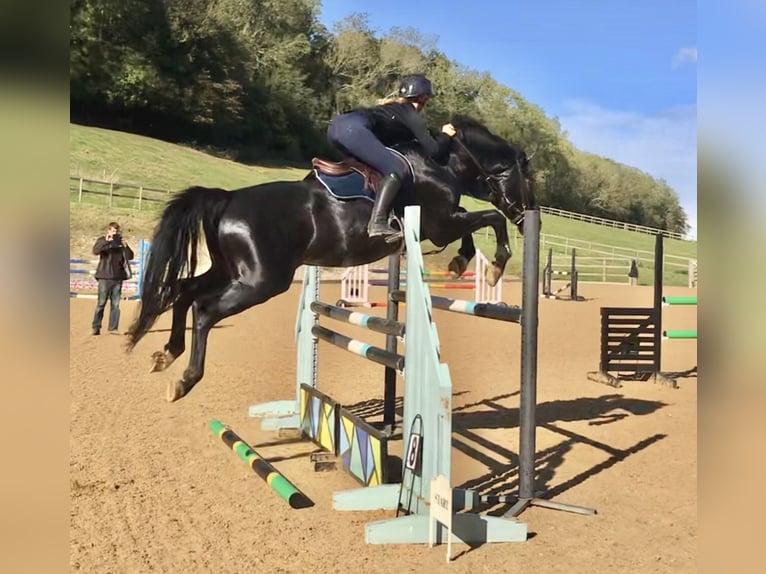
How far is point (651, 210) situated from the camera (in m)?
45.2

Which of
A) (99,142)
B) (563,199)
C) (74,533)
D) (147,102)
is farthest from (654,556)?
(563,199)

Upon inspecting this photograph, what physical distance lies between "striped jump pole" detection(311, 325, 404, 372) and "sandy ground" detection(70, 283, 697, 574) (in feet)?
2.57

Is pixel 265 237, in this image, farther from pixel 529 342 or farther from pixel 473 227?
pixel 529 342

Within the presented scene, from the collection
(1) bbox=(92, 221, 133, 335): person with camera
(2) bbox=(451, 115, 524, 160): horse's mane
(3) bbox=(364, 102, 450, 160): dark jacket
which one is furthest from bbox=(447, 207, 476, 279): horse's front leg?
(1) bbox=(92, 221, 133, 335): person with camera

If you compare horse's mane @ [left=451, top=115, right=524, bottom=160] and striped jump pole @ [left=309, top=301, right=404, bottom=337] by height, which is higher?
horse's mane @ [left=451, top=115, right=524, bottom=160]

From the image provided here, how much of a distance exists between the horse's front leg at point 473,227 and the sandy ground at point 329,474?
131 cm

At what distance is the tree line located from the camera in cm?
3309

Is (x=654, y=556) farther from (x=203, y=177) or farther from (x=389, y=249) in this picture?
(x=203, y=177)

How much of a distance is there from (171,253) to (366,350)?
1.25 metres

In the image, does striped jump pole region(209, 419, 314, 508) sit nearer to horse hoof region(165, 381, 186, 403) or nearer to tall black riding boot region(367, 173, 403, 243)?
horse hoof region(165, 381, 186, 403)

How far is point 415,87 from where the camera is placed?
161 inches

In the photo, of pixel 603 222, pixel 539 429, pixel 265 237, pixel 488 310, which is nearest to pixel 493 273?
pixel 488 310

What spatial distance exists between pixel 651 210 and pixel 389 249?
45097 millimetres

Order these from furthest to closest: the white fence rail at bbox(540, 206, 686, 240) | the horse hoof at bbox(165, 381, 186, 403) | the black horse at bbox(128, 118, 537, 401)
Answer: the white fence rail at bbox(540, 206, 686, 240) → the black horse at bbox(128, 118, 537, 401) → the horse hoof at bbox(165, 381, 186, 403)
